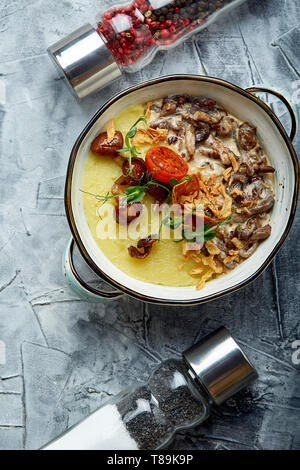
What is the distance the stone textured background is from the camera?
2.06 meters

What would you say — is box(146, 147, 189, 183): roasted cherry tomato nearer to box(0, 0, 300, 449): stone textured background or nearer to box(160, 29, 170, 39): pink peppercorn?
box(0, 0, 300, 449): stone textured background

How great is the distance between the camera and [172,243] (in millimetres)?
1851

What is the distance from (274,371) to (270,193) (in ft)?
2.55

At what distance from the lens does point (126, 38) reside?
2.04m

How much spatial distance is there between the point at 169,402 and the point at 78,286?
23.8 inches

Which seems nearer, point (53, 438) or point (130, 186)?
point (130, 186)

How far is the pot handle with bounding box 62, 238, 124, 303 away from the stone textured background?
141 mm

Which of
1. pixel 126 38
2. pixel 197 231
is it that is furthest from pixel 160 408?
pixel 126 38

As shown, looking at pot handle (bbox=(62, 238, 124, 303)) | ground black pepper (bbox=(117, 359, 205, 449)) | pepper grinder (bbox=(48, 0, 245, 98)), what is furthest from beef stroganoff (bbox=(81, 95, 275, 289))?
ground black pepper (bbox=(117, 359, 205, 449))

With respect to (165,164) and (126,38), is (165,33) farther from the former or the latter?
(165,164)

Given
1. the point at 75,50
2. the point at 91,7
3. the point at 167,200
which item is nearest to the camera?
the point at 167,200

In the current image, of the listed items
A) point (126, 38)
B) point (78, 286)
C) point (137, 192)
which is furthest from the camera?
point (126, 38)

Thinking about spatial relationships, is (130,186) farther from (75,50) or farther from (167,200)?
(75,50)
